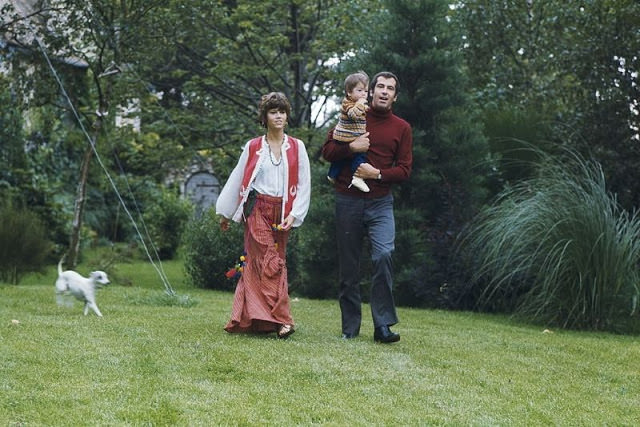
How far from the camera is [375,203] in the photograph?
25.5ft

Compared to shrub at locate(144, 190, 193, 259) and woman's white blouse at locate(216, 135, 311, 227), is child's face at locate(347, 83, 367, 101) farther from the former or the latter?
shrub at locate(144, 190, 193, 259)

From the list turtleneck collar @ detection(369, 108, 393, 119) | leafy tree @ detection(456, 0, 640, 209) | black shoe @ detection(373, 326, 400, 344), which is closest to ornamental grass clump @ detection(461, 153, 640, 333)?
leafy tree @ detection(456, 0, 640, 209)

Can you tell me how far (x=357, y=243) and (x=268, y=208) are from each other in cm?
74

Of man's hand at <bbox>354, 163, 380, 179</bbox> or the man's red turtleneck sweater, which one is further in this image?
the man's red turtleneck sweater

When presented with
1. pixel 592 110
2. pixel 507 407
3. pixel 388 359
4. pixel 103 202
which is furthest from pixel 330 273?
pixel 103 202

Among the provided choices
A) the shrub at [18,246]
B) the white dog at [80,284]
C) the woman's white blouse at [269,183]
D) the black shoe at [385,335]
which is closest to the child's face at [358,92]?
the woman's white blouse at [269,183]

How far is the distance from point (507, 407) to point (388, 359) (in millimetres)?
1378

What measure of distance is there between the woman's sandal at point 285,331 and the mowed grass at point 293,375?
0.07m

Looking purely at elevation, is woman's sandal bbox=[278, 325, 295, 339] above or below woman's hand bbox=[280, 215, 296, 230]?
below

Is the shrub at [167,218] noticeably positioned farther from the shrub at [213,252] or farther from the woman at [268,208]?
the woman at [268,208]

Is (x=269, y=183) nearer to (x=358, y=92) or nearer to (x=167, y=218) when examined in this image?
(x=358, y=92)

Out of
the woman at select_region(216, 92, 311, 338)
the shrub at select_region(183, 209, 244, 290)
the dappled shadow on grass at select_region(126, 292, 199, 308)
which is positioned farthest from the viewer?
the shrub at select_region(183, 209, 244, 290)

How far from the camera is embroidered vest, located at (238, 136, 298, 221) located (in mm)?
7773

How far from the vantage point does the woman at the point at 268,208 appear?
25.3 ft
